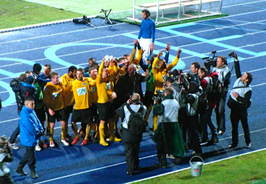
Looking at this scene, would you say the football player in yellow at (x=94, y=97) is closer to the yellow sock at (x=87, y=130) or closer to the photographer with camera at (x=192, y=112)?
the yellow sock at (x=87, y=130)

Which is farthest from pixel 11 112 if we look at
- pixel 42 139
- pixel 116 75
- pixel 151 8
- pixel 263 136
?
pixel 151 8

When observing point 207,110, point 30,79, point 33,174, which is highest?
point 30,79

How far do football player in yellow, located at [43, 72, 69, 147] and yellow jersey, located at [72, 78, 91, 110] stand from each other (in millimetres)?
371

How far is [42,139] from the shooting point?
36.3ft

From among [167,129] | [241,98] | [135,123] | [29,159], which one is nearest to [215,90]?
[241,98]

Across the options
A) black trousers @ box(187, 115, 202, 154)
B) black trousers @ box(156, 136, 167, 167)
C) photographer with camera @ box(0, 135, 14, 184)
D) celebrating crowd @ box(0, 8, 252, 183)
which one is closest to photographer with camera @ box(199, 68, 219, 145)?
celebrating crowd @ box(0, 8, 252, 183)

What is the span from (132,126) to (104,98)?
1607mm

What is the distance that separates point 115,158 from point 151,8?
44.3ft

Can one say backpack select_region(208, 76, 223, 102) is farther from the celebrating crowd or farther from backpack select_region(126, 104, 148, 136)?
backpack select_region(126, 104, 148, 136)

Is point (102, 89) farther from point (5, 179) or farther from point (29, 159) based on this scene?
point (5, 179)

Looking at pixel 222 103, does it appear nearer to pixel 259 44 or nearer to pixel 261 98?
pixel 261 98

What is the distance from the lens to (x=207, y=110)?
10.4m

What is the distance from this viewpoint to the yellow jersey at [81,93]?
1031cm

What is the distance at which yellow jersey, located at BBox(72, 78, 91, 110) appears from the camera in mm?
10312
